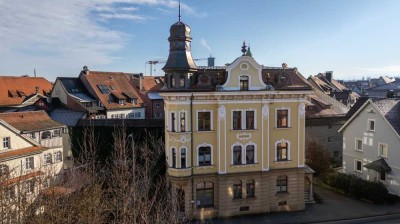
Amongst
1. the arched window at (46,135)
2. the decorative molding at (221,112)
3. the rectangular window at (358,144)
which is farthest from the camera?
the arched window at (46,135)

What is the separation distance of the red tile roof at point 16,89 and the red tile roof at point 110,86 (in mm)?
10413

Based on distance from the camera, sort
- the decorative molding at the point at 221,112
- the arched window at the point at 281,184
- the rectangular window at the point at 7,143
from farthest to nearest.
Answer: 1. the rectangular window at the point at 7,143
2. the arched window at the point at 281,184
3. the decorative molding at the point at 221,112

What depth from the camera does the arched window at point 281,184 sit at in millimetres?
29562

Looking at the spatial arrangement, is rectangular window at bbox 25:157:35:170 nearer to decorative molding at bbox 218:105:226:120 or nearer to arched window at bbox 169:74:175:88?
arched window at bbox 169:74:175:88

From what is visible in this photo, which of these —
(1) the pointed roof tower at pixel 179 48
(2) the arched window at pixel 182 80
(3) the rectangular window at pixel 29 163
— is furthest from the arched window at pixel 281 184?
(3) the rectangular window at pixel 29 163

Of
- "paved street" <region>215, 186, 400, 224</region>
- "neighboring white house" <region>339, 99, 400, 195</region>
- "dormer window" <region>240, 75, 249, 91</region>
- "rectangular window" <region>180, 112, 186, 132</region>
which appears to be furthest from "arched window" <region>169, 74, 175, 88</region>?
"neighboring white house" <region>339, 99, 400, 195</region>

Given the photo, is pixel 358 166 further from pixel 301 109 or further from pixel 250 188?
pixel 250 188

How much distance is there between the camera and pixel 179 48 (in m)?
27.8

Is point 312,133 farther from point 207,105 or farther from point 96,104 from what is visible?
point 96,104

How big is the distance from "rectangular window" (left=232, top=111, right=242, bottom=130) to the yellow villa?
3.1 inches

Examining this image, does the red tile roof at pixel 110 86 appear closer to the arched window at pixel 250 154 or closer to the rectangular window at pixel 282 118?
the arched window at pixel 250 154

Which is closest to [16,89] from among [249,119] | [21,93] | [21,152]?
[21,93]

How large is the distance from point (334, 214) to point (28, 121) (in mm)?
31490

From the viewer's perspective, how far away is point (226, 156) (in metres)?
28.1
